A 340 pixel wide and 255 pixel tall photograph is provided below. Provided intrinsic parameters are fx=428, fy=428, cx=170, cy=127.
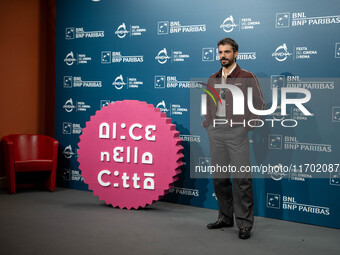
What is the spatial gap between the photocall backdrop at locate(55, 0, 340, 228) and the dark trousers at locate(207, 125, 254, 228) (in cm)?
65

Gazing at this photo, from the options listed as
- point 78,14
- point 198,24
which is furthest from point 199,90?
point 78,14

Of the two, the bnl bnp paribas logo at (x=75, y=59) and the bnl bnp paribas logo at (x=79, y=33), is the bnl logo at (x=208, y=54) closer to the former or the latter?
the bnl bnp paribas logo at (x=79, y=33)

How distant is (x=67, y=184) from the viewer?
5.88 metres

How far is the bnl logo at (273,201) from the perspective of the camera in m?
4.47

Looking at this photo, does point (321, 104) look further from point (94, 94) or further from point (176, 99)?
point (94, 94)

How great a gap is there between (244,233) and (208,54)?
2.07 m

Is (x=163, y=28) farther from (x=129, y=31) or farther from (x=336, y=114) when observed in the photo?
(x=336, y=114)

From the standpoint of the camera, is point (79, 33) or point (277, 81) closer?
point (277, 81)

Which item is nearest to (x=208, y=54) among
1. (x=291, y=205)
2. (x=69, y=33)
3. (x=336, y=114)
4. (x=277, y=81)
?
(x=277, y=81)

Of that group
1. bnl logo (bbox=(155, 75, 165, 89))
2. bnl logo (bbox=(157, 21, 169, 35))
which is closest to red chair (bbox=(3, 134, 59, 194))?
bnl logo (bbox=(155, 75, 165, 89))

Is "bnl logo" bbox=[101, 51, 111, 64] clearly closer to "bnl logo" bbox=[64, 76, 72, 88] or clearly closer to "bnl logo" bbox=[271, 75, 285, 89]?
"bnl logo" bbox=[64, 76, 72, 88]

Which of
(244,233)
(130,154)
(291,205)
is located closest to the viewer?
(244,233)

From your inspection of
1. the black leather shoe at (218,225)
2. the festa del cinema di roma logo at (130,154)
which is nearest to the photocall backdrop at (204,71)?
the festa del cinema di roma logo at (130,154)

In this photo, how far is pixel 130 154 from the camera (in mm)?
4789
